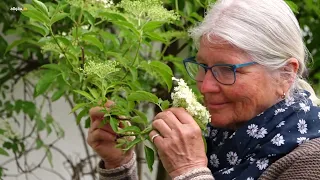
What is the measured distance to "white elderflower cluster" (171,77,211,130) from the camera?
63.9 inches

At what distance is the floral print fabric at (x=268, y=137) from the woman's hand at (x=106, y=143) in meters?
0.35

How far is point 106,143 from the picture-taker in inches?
78.5

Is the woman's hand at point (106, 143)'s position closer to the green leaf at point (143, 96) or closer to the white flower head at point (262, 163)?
the green leaf at point (143, 96)

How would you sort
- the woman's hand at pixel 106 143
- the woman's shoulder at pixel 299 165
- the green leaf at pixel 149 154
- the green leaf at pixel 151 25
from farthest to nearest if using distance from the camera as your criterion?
A: 1. the woman's hand at pixel 106 143
2. the green leaf at pixel 151 25
3. the green leaf at pixel 149 154
4. the woman's shoulder at pixel 299 165

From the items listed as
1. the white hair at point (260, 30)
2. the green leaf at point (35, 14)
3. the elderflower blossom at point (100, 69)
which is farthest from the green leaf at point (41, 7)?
the white hair at point (260, 30)

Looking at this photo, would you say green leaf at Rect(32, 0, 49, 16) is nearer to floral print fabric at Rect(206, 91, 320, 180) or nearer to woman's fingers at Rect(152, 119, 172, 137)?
woman's fingers at Rect(152, 119, 172, 137)

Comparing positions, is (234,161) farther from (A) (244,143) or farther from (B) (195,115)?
(B) (195,115)

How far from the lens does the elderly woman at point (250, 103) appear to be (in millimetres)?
1621

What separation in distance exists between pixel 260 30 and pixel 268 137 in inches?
10.2

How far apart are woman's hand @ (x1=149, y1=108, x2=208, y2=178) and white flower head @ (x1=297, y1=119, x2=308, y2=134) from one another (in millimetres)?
243

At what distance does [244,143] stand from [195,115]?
0.17 metres

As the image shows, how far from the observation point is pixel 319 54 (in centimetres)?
274

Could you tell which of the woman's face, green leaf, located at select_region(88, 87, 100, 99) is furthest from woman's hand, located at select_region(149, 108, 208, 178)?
green leaf, located at select_region(88, 87, 100, 99)

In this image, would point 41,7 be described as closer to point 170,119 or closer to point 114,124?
point 114,124
